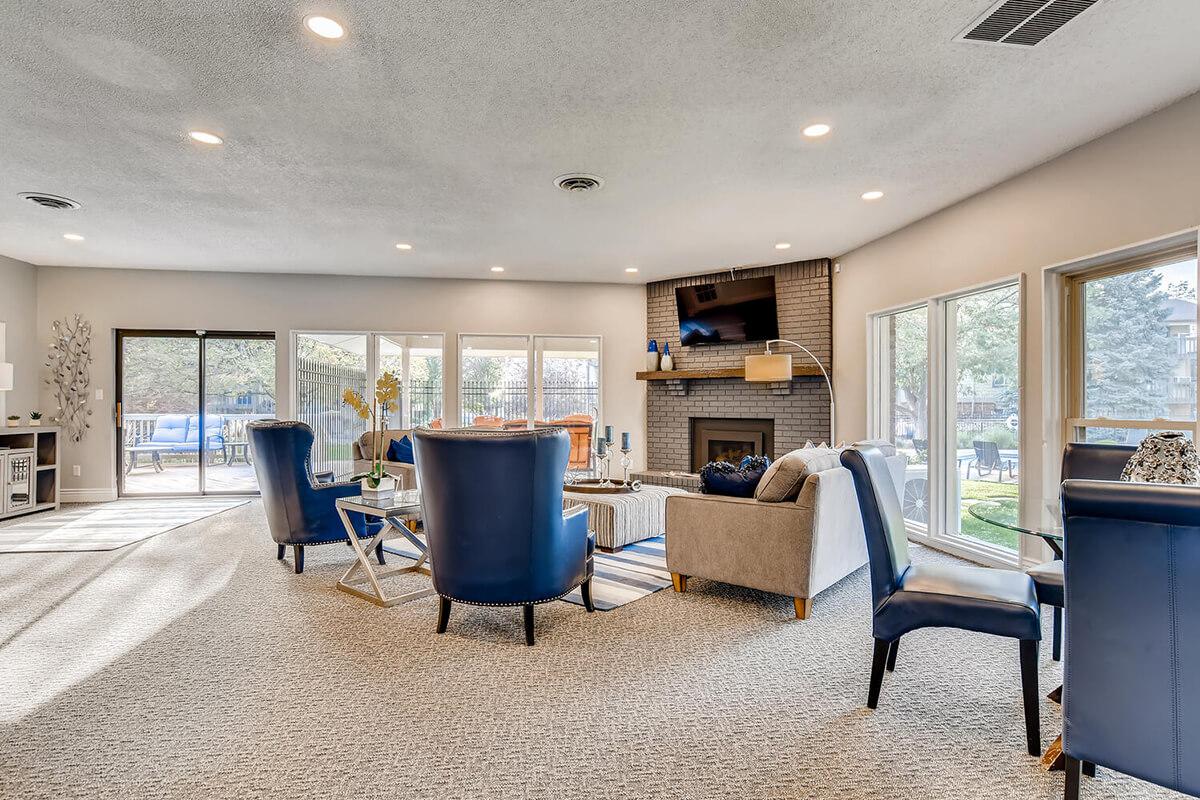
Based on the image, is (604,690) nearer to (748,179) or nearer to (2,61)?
(748,179)

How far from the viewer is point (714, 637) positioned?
2.92 metres

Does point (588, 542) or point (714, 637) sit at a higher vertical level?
point (588, 542)

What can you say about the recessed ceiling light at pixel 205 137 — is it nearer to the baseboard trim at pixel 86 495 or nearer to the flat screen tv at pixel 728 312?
the flat screen tv at pixel 728 312

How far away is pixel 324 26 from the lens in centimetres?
238

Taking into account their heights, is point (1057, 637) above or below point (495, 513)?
below

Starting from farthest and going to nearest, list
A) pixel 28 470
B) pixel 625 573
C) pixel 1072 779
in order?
pixel 28 470
pixel 625 573
pixel 1072 779

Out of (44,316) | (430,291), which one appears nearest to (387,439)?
(430,291)

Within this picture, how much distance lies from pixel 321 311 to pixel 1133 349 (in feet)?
24.2

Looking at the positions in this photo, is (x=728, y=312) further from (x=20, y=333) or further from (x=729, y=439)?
(x=20, y=333)

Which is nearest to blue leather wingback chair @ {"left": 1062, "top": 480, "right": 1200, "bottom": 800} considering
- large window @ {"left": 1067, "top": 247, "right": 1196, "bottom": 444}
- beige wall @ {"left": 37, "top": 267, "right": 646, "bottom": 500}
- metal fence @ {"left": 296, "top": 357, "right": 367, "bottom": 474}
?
large window @ {"left": 1067, "top": 247, "right": 1196, "bottom": 444}

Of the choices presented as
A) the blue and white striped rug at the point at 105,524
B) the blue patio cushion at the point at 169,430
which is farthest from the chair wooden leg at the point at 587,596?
the blue patio cushion at the point at 169,430

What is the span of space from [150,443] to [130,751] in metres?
6.44

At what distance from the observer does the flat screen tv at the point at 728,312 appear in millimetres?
6746

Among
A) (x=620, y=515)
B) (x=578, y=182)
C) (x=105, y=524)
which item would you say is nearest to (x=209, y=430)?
(x=105, y=524)
